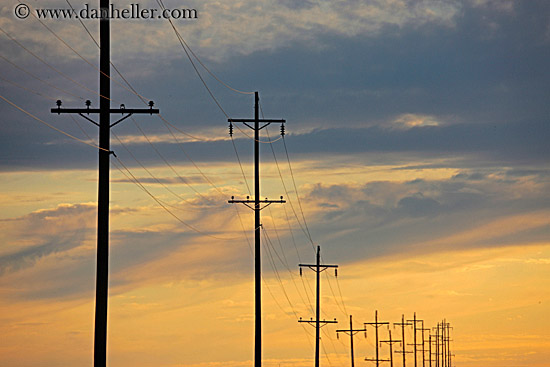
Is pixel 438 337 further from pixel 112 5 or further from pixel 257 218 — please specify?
pixel 112 5

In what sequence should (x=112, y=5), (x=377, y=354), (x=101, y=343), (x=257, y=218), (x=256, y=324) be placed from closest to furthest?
(x=101, y=343)
(x=112, y=5)
(x=256, y=324)
(x=257, y=218)
(x=377, y=354)

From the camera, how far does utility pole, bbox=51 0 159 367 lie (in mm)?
32094

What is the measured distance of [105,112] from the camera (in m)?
33.3

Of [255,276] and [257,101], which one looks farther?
[257,101]

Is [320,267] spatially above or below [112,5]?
below

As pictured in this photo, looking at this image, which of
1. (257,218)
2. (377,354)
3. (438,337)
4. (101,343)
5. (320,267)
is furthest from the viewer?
(438,337)

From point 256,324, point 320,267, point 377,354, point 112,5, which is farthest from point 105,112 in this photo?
point 377,354

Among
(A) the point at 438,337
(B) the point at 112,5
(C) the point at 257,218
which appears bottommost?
(A) the point at 438,337

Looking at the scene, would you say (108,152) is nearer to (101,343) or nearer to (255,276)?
(101,343)

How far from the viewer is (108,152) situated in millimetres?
33031

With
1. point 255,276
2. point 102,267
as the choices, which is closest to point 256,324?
point 255,276

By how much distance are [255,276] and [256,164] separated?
272 inches

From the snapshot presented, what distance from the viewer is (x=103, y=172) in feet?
108

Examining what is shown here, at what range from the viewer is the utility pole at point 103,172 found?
32.1 meters
